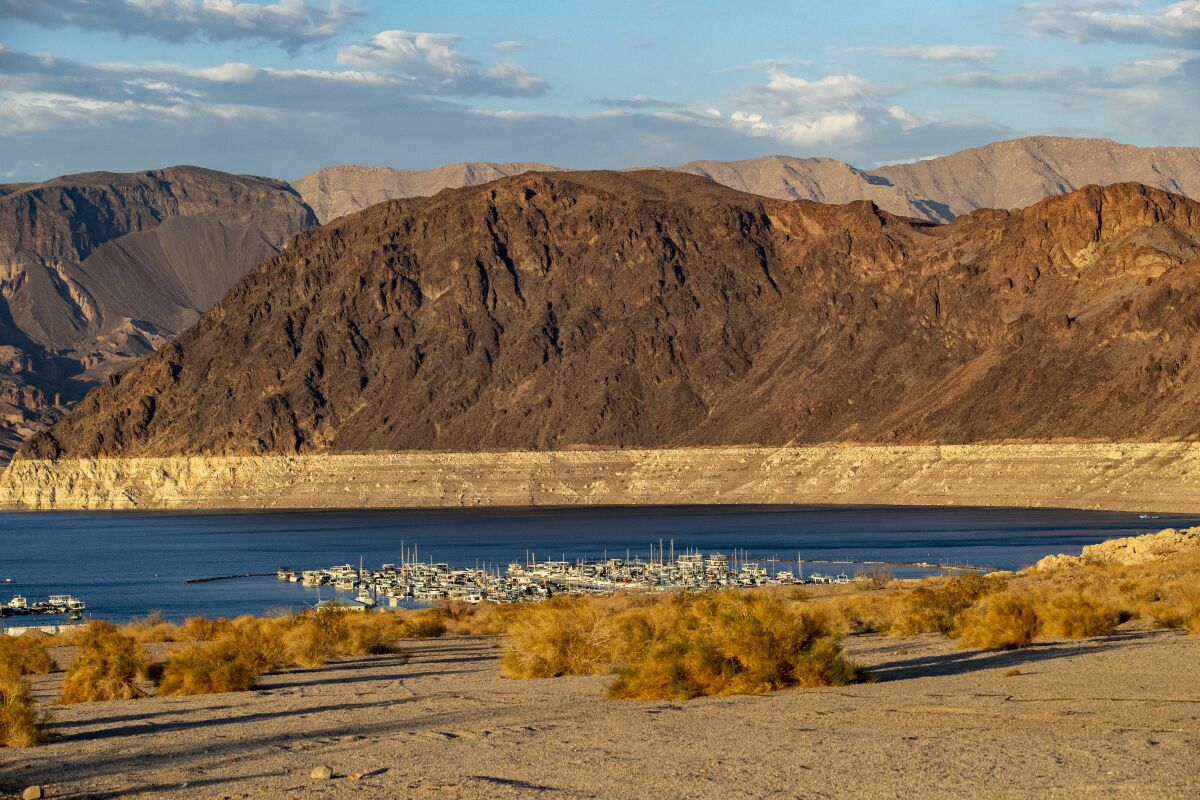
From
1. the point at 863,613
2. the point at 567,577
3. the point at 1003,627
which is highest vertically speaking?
the point at 1003,627

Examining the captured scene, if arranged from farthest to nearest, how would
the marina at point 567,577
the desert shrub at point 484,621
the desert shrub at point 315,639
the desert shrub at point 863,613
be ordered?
the marina at point 567,577 < the desert shrub at point 484,621 < the desert shrub at point 863,613 < the desert shrub at point 315,639

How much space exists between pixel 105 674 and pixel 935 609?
15.8m

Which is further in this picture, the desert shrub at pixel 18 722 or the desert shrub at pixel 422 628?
the desert shrub at pixel 422 628

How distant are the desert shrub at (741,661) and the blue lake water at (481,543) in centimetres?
5756

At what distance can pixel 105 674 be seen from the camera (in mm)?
25438

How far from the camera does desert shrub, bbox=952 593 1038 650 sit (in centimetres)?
2616

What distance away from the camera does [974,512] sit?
17438 centimetres

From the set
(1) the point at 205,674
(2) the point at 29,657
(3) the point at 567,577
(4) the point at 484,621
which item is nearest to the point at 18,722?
(1) the point at 205,674

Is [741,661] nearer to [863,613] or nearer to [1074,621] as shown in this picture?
[1074,621]

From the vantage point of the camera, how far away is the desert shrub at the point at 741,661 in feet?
69.9

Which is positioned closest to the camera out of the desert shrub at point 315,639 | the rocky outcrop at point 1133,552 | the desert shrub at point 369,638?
the desert shrub at point 315,639

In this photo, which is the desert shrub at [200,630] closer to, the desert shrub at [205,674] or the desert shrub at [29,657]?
the desert shrub at [29,657]

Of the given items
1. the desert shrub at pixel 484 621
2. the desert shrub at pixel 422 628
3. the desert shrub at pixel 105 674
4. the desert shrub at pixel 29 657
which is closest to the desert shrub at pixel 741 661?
the desert shrub at pixel 105 674

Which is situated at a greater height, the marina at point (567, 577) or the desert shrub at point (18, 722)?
the desert shrub at point (18, 722)
